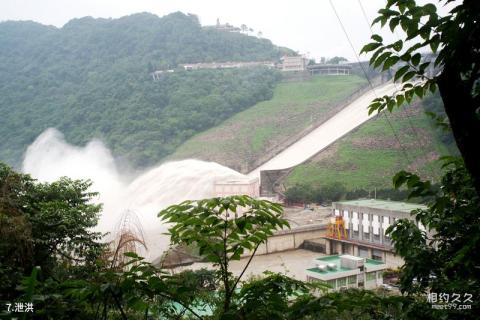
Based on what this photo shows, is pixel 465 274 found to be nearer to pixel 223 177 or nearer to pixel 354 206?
pixel 354 206

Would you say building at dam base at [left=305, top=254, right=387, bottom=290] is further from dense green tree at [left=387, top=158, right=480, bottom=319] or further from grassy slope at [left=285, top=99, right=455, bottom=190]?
grassy slope at [left=285, top=99, right=455, bottom=190]

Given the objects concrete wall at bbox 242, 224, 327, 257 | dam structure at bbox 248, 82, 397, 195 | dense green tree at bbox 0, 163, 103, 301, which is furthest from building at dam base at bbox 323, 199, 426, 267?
dense green tree at bbox 0, 163, 103, 301

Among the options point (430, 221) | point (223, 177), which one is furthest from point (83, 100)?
point (430, 221)

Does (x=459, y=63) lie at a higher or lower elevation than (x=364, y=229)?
higher

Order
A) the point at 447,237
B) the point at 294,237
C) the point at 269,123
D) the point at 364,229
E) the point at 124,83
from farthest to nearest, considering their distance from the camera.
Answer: the point at 124,83
the point at 269,123
the point at 294,237
the point at 364,229
the point at 447,237

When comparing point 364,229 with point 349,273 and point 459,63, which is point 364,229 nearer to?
point 349,273

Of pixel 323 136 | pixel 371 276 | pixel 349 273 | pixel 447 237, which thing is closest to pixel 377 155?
pixel 323 136
